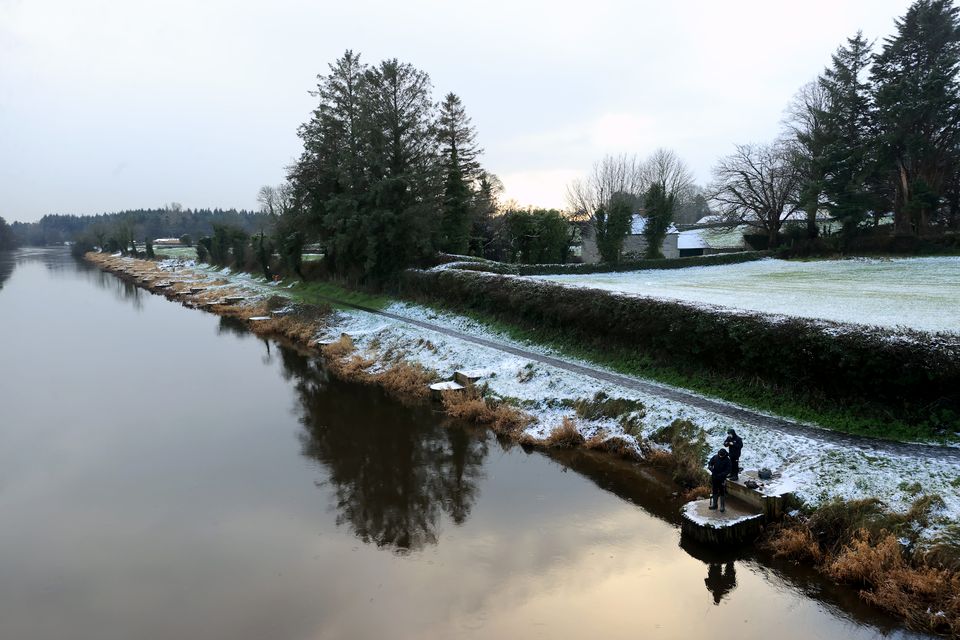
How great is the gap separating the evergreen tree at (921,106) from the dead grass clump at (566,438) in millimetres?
29022

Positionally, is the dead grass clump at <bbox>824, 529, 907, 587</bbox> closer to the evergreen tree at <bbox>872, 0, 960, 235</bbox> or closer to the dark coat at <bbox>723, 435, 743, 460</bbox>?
the dark coat at <bbox>723, 435, 743, 460</bbox>

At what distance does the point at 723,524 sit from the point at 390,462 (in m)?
7.24

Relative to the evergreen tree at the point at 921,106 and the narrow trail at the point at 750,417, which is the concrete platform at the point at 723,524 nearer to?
the narrow trail at the point at 750,417

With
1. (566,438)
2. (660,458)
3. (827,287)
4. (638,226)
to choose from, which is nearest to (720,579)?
(660,458)

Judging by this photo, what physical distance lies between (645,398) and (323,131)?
28.9 meters

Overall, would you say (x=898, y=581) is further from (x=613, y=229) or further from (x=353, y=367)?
(x=613, y=229)

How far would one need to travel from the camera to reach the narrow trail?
32.3ft

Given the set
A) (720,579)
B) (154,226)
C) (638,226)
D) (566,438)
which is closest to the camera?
(720,579)

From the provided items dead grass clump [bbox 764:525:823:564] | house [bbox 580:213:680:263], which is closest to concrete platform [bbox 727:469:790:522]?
dead grass clump [bbox 764:525:823:564]

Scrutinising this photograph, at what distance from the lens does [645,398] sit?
13.9m

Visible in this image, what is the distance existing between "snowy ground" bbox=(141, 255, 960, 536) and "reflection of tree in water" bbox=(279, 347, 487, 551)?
93.4 inches

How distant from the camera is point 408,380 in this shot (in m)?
18.8

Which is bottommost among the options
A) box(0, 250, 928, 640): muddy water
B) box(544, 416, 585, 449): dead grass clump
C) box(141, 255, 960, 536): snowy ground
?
box(0, 250, 928, 640): muddy water

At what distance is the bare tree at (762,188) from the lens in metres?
40.4
